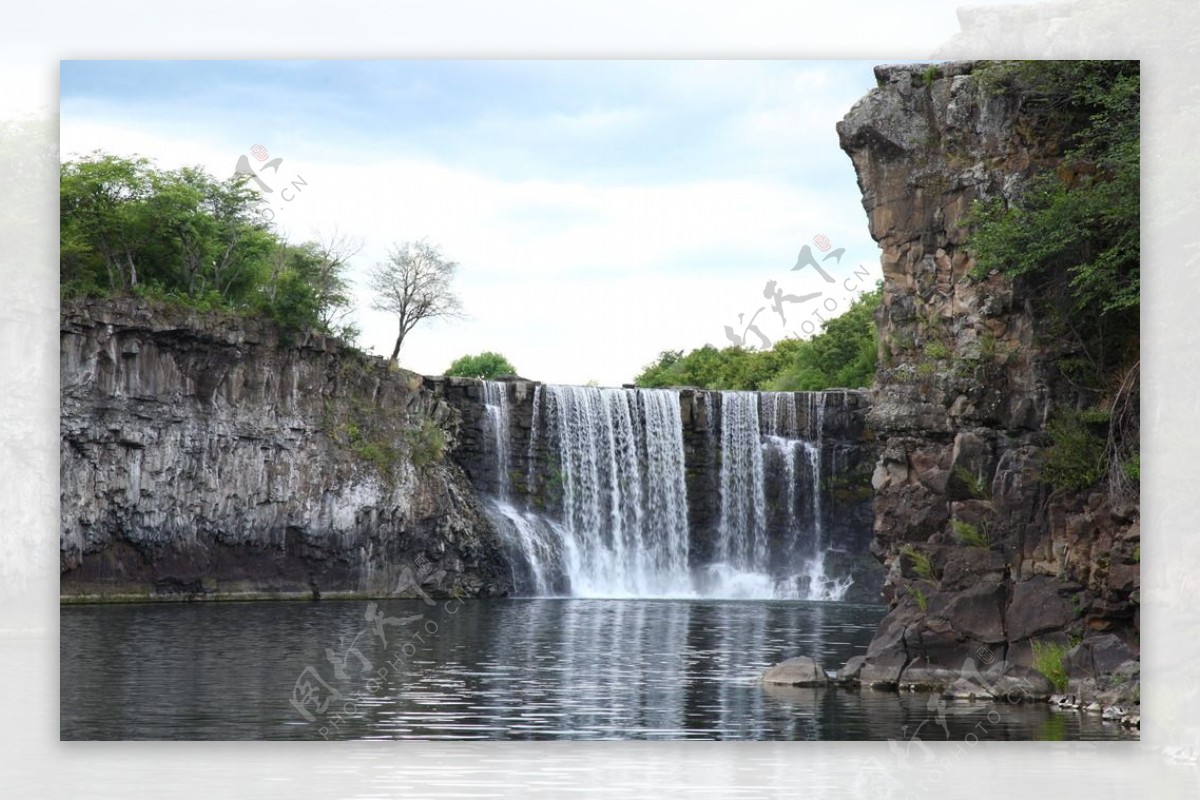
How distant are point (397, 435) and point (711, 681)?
67.5 feet

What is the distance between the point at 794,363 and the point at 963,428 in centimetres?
3612

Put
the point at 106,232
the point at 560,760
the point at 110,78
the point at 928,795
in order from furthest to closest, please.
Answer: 1. the point at 106,232
2. the point at 110,78
3. the point at 560,760
4. the point at 928,795

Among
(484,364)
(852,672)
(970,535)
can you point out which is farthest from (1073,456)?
(484,364)

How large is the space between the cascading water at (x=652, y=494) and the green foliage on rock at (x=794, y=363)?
6268mm

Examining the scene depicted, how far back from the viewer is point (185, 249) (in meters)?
35.1

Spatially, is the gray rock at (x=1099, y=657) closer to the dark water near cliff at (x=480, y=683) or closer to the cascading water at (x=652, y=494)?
the dark water near cliff at (x=480, y=683)

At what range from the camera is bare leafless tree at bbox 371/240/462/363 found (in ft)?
127

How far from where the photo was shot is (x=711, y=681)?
18672mm

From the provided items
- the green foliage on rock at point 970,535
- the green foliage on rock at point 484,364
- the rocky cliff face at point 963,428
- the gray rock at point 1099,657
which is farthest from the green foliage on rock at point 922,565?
the green foliage on rock at point 484,364

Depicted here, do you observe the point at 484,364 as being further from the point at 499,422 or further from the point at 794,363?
the point at 499,422

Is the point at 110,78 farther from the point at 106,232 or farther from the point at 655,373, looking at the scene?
the point at 655,373

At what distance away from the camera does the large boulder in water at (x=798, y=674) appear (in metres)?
18.1
